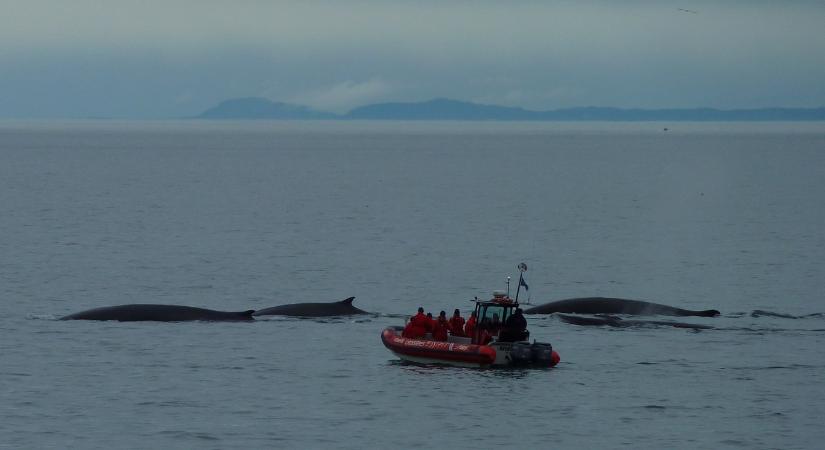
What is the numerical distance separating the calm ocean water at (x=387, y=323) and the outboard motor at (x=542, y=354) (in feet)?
1.12

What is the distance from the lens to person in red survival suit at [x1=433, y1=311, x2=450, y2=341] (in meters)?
37.3

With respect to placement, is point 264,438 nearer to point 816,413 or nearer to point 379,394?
point 379,394

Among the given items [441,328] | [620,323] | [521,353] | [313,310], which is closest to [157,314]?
[313,310]

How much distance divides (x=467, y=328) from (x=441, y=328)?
2.24 ft

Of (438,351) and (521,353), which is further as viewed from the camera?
(438,351)

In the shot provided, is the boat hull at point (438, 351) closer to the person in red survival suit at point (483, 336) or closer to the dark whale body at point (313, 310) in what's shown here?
the person in red survival suit at point (483, 336)

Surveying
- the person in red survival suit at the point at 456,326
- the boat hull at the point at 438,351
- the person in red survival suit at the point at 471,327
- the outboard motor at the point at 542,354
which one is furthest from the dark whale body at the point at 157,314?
the outboard motor at the point at 542,354

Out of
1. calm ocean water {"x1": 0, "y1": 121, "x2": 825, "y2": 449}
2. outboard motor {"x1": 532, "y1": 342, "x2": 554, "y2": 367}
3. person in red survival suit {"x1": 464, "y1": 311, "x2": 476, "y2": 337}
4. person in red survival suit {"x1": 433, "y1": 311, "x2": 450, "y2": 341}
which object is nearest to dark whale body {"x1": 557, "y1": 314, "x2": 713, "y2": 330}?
calm ocean water {"x1": 0, "y1": 121, "x2": 825, "y2": 449}

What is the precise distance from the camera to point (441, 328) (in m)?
37.3

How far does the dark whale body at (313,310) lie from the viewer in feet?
149

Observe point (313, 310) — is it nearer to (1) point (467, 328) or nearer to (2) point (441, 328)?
(2) point (441, 328)

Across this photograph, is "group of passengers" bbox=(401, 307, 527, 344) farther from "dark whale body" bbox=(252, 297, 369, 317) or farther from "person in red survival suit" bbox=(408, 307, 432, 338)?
"dark whale body" bbox=(252, 297, 369, 317)

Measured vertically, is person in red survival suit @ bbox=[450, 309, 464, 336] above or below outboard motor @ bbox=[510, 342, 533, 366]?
above

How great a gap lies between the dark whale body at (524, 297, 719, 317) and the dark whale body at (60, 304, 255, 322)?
959 centimetres
